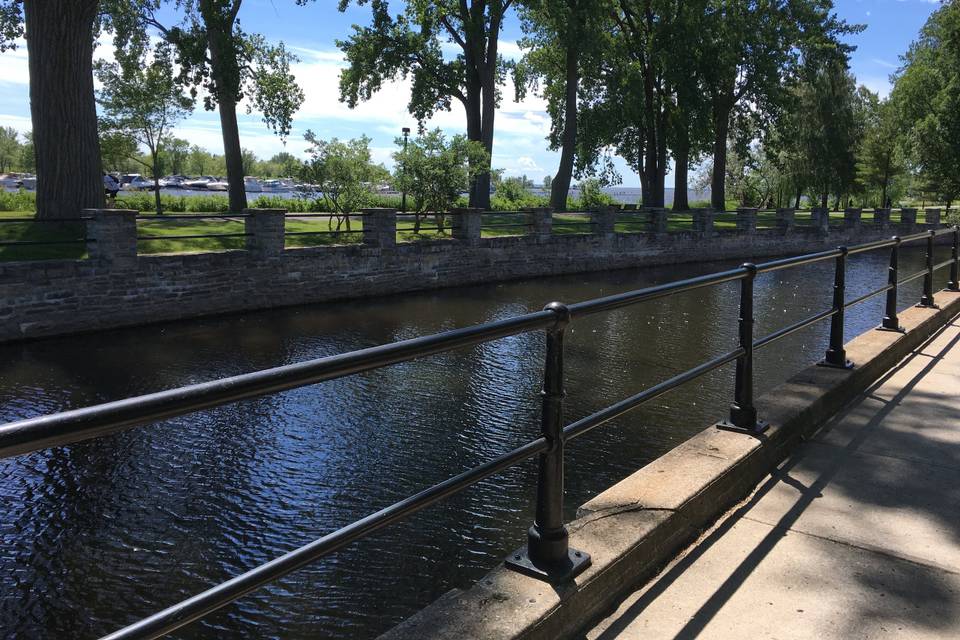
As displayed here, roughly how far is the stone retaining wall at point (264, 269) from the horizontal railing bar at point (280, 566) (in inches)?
482

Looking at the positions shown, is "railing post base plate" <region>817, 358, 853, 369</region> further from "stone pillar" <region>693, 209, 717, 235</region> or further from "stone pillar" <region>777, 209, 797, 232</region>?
"stone pillar" <region>777, 209, 797, 232</region>

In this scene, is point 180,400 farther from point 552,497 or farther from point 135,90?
Answer: point 135,90

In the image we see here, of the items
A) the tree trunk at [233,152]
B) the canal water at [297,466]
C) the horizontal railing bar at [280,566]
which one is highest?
the tree trunk at [233,152]

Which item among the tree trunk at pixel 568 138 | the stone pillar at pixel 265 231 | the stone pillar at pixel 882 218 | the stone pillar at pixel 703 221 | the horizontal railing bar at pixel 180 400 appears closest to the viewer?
the horizontal railing bar at pixel 180 400

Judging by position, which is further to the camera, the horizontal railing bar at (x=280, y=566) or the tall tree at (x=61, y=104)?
the tall tree at (x=61, y=104)

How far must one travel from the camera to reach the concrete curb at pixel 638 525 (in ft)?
8.30

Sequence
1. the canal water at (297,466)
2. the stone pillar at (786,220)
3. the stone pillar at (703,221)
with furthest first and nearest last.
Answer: the stone pillar at (786,220)
the stone pillar at (703,221)
the canal water at (297,466)

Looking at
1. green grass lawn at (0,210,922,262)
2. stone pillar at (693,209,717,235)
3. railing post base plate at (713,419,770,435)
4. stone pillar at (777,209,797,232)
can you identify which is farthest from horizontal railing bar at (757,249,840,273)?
stone pillar at (777,209,797,232)

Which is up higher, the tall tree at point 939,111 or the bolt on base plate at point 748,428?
the tall tree at point 939,111

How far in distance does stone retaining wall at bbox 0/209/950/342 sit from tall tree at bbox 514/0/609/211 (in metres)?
9.87

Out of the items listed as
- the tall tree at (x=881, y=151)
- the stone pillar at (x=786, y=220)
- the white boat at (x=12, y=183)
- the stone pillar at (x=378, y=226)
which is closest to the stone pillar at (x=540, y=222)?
the stone pillar at (x=378, y=226)

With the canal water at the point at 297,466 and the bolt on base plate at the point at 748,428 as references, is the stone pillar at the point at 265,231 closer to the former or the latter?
the canal water at the point at 297,466

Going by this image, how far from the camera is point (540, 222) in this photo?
74.4 feet

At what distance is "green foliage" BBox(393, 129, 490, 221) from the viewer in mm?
22688
